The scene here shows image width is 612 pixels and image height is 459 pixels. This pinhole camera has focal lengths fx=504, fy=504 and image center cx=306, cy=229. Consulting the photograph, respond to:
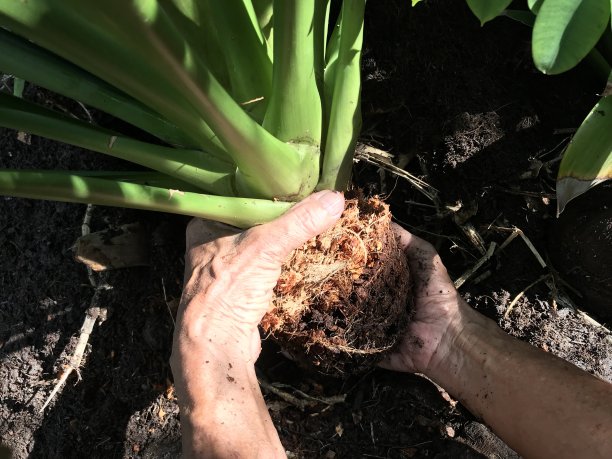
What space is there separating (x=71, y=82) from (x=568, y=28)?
0.72 meters

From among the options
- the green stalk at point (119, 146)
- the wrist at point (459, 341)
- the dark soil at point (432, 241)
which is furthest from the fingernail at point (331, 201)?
the wrist at point (459, 341)

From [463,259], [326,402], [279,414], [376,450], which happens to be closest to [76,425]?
[279,414]

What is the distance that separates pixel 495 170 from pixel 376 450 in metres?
0.64

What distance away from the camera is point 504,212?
3.58 feet

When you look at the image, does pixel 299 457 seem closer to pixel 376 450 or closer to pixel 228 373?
pixel 376 450

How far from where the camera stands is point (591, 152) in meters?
0.73

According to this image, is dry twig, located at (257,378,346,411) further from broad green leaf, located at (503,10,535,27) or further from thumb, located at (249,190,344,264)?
broad green leaf, located at (503,10,535,27)

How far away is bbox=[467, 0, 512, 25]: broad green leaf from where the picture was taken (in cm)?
57

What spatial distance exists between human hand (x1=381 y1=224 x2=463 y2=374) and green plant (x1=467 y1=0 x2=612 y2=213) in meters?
0.31

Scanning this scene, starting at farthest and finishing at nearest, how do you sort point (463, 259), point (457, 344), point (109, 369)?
point (109, 369) → point (463, 259) → point (457, 344)

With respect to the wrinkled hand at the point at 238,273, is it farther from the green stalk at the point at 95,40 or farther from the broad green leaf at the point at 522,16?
the broad green leaf at the point at 522,16

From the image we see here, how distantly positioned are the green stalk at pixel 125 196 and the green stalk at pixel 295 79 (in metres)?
0.12

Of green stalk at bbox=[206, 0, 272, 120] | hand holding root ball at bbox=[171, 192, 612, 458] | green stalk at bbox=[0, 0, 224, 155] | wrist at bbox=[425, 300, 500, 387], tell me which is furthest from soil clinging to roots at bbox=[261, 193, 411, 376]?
green stalk at bbox=[0, 0, 224, 155]

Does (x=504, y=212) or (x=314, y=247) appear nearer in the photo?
(x=314, y=247)
